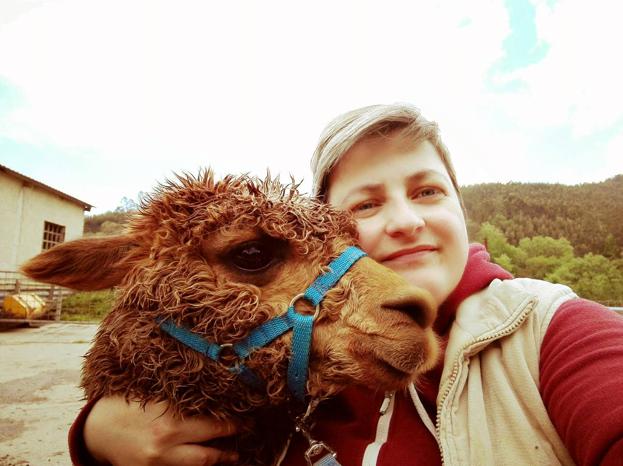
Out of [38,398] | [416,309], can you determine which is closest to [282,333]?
[416,309]

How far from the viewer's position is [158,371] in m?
1.47

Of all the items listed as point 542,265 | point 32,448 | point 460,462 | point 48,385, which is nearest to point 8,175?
point 48,385

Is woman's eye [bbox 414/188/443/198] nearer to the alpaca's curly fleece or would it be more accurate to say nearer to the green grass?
the alpaca's curly fleece

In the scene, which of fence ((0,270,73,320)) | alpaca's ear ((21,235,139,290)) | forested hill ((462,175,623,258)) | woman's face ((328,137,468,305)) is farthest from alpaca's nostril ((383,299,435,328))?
forested hill ((462,175,623,258))

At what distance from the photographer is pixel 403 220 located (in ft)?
5.64

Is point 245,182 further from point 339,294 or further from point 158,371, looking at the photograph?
point 158,371

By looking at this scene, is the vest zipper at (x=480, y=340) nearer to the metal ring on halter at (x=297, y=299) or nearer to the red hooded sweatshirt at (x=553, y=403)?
the red hooded sweatshirt at (x=553, y=403)

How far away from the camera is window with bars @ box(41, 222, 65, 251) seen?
18000 mm

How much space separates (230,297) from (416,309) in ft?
2.27

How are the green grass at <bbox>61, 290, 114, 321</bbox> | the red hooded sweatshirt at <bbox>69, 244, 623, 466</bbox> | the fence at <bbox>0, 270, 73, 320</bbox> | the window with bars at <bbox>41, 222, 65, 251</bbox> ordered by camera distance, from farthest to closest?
the window with bars at <bbox>41, 222, 65, 251</bbox>
the green grass at <bbox>61, 290, 114, 321</bbox>
the fence at <bbox>0, 270, 73, 320</bbox>
the red hooded sweatshirt at <bbox>69, 244, 623, 466</bbox>

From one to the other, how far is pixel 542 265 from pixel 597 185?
51.2 ft

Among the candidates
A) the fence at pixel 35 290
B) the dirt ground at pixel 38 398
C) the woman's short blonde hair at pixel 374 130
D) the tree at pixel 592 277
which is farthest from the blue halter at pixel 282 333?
the tree at pixel 592 277

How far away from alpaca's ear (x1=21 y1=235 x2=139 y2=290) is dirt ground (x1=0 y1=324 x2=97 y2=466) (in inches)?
36.1

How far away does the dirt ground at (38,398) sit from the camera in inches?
152
